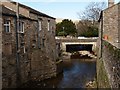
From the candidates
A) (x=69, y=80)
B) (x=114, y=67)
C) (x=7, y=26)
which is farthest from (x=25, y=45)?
(x=114, y=67)

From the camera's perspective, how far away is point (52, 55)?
35.3 meters

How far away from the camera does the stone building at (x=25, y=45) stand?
24.1 metres

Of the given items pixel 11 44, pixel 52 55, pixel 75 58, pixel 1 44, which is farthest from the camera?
pixel 75 58

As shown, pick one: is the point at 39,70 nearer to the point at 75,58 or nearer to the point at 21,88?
the point at 21,88

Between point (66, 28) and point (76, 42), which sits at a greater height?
point (66, 28)

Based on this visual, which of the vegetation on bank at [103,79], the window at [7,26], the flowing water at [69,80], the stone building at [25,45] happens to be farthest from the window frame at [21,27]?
the vegetation on bank at [103,79]

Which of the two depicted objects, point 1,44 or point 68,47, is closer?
point 1,44

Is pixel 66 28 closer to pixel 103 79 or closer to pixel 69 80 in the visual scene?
pixel 69 80

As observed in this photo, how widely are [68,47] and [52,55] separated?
1162 inches

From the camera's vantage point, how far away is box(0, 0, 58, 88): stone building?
79.0 ft

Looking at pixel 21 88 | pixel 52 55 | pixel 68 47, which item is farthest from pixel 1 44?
pixel 68 47

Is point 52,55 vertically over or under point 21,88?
over

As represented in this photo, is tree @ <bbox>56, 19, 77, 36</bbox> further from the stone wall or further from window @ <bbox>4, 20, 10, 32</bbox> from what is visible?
the stone wall

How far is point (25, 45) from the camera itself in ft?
90.9
